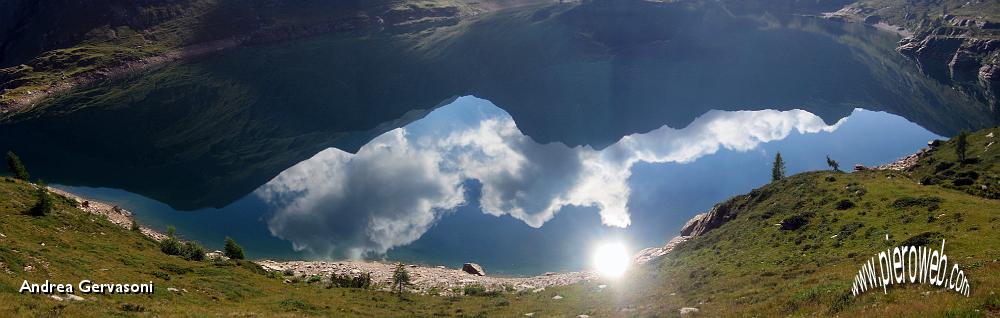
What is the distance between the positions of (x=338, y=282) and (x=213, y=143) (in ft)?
306

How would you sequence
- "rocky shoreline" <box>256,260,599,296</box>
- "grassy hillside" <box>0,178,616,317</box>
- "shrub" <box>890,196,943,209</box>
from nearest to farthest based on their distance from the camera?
1. "grassy hillside" <box>0,178,616,317</box>
2. "shrub" <box>890,196,943,209</box>
3. "rocky shoreline" <box>256,260,599,296</box>

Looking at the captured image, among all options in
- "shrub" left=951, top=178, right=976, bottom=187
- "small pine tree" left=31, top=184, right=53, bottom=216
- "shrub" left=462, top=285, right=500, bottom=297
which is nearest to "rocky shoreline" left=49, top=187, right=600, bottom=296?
"shrub" left=462, top=285, right=500, bottom=297

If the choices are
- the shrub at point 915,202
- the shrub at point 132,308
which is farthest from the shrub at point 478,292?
the shrub at point 915,202

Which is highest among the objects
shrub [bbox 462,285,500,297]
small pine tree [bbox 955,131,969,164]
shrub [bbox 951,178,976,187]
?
small pine tree [bbox 955,131,969,164]

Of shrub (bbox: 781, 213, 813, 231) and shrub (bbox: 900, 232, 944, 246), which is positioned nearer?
shrub (bbox: 900, 232, 944, 246)

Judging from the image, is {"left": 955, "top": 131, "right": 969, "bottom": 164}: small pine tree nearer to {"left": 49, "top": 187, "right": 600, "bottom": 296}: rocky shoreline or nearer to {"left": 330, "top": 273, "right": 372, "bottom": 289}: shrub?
{"left": 49, "top": 187, "right": 600, "bottom": 296}: rocky shoreline

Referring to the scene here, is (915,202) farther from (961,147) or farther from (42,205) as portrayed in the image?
(42,205)

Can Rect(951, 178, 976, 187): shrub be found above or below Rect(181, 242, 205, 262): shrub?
above

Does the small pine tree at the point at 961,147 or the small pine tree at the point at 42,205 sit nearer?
the small pine tree at the point at 42,205

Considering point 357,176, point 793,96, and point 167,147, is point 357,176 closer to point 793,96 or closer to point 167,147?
point 167,147

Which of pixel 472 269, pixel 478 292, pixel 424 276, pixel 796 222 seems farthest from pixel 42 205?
pixel 796 222

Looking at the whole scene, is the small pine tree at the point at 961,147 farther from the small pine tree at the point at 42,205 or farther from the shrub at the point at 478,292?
the small pine tree at the point at 42,205

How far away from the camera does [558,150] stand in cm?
14362

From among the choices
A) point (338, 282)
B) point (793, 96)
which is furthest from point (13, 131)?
point (793, 96)
